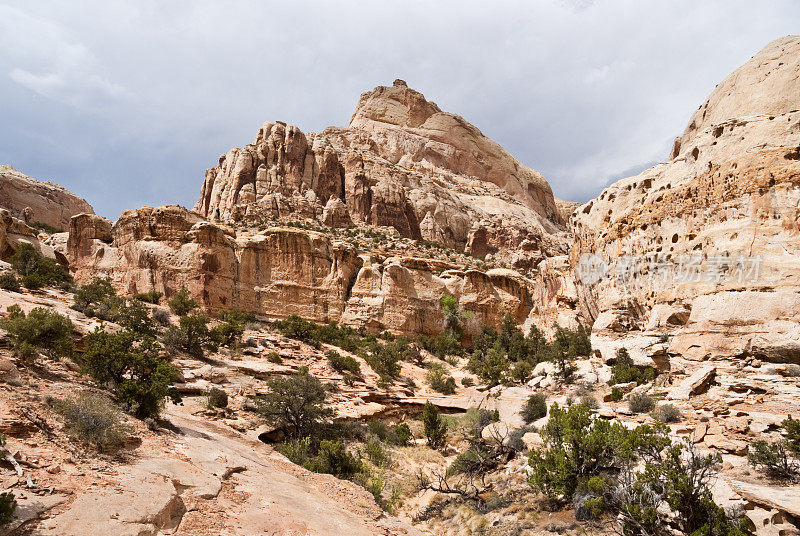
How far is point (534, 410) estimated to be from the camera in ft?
66.5

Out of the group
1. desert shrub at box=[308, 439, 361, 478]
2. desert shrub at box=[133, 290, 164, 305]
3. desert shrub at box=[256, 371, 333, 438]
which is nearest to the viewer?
desert shrub at box=[308, 439, 361, 478]

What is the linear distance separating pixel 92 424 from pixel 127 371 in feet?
19.2

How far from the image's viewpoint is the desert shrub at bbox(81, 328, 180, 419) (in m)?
12.1

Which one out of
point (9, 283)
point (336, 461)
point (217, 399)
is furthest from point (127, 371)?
point (9, 283)

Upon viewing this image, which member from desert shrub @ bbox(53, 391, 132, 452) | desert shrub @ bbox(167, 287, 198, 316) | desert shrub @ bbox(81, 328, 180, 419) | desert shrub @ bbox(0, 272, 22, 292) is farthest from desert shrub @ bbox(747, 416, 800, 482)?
desert shrub @ bbox(0, 272, 22, 292)

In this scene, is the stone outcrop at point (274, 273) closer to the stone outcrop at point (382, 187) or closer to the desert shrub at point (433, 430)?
the stone outcrop at point (382, 187)

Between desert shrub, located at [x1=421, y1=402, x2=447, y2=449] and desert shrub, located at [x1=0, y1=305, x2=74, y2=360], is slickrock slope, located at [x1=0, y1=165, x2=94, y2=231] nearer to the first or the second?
desert shrub, located at [x1=0, y1=305, x2=74, y2=360]

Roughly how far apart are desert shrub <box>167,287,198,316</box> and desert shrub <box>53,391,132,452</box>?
798 inches

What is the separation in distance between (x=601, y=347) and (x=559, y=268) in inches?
551

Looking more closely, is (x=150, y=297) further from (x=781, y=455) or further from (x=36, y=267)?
(x=781, y=455)

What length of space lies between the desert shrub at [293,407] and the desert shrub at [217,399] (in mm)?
1243

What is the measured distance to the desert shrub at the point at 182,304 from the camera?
28.7 meters

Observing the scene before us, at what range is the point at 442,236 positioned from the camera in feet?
215

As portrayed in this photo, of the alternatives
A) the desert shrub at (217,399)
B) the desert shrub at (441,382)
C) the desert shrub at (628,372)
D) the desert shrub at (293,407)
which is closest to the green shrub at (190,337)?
the desert shrub at (217,399)
